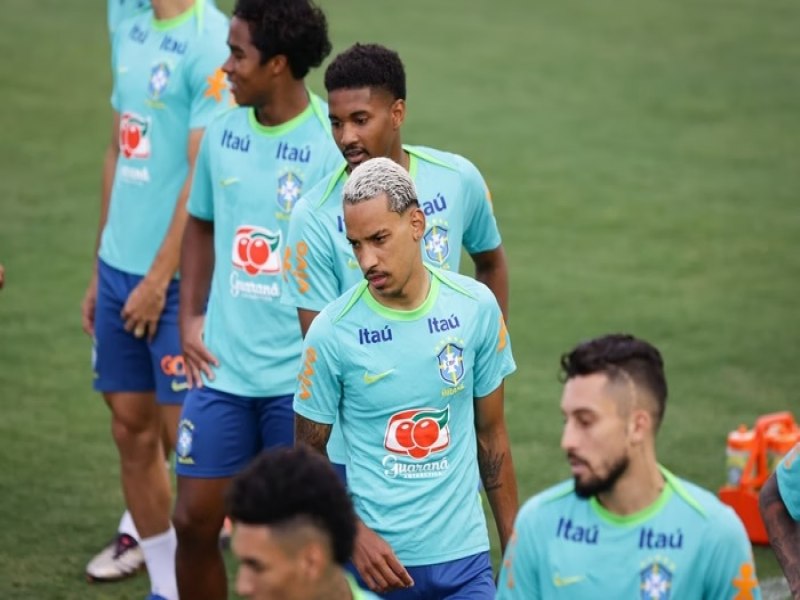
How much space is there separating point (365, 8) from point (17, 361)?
416 inches

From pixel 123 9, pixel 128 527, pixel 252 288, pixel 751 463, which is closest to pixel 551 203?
pixel 751 463

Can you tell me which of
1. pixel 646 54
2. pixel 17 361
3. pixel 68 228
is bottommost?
pixel 17 361

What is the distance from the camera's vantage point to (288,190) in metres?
6.52

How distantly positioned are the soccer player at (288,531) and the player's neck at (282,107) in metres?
2.72

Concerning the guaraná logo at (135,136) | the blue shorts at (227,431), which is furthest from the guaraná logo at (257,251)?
the guaraná logo at (135,136)

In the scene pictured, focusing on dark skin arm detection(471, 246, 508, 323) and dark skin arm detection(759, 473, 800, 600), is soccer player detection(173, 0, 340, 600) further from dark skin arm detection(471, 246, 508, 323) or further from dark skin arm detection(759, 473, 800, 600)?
dark skin arm detection(759, 473, 800, 600)

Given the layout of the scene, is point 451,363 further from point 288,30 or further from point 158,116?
point 158,116

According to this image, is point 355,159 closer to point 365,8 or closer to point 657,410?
point 657,410

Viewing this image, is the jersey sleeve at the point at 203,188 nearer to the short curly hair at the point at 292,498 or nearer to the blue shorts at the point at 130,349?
the blue shorts at the point at 130,349

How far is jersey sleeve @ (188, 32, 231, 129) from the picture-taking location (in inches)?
287

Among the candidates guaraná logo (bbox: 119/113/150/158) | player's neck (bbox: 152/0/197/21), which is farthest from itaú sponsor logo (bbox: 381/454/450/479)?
player's neck (bbox: 152/0/197/21)

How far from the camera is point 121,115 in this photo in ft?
24.7

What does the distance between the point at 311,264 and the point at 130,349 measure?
181cm

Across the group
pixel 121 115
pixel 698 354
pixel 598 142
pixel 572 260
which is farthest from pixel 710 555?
pixel 598 142
